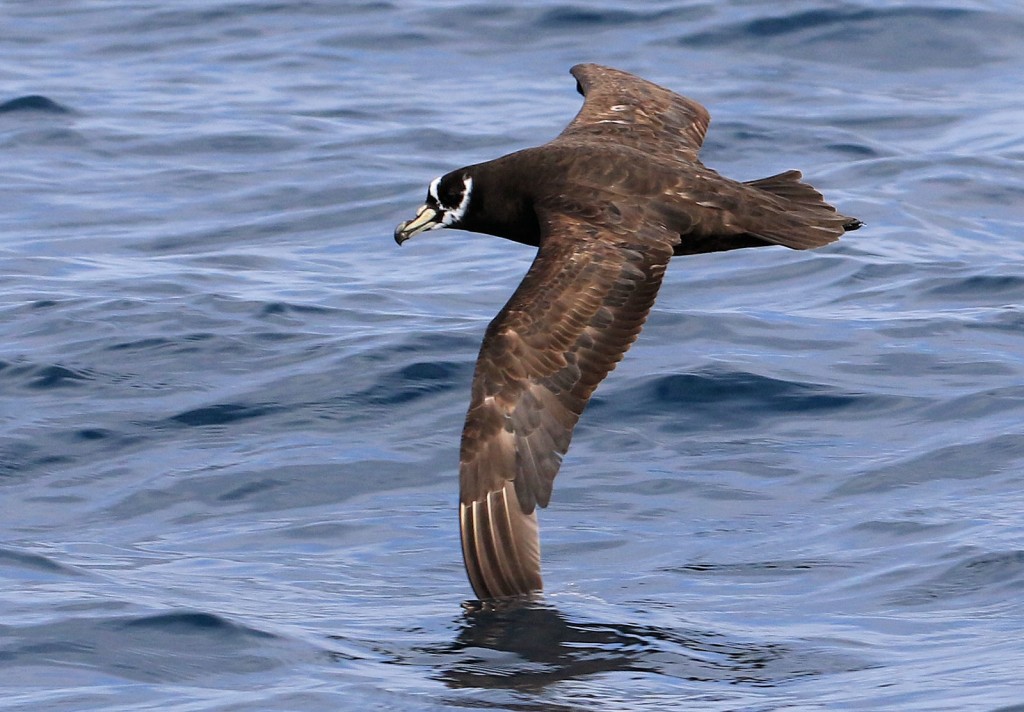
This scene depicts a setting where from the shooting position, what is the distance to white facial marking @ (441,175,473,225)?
8.78 metres

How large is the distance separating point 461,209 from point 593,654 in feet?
9.11

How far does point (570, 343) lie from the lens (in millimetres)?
7504

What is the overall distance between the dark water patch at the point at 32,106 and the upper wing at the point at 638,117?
742cm

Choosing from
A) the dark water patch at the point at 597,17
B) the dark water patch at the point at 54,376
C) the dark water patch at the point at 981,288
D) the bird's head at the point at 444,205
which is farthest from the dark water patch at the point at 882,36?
the bird's head at the point at 444,205

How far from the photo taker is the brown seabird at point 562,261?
743 cm

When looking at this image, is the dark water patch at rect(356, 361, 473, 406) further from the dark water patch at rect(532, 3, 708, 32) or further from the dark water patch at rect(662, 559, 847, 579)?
the dark water patch at rect(532, 3, 708, 32)

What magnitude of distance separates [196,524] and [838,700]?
11.4ft

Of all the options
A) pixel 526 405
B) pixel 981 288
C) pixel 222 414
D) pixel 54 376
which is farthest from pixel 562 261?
pixel 981 288

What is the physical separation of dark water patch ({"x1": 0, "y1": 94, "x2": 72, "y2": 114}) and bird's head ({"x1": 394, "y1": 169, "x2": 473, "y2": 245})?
8.27m

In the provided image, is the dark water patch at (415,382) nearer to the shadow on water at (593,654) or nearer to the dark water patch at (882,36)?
the shadow on water at (593,654)

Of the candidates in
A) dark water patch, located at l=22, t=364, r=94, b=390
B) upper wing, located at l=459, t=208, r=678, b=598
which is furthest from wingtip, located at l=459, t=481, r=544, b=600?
dark water patch, located at l=22, t=364, r=94, b=390

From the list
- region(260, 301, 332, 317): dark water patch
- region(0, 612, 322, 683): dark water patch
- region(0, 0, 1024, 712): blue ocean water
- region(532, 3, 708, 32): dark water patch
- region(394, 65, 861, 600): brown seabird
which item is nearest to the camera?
region(0, 612, 322, 683): dark water patch

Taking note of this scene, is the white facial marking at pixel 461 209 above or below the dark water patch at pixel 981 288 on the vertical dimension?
above

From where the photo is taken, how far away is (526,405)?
7.46 metres
